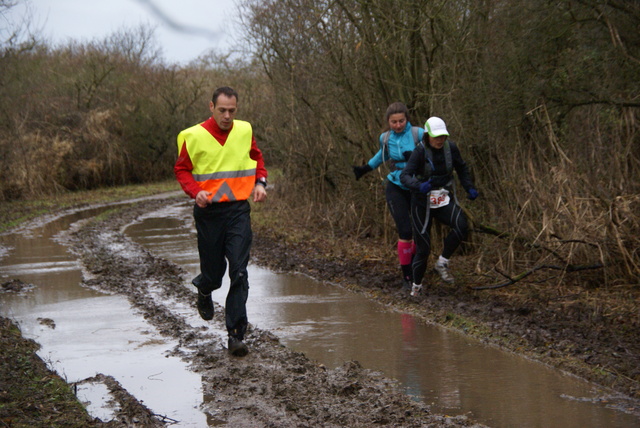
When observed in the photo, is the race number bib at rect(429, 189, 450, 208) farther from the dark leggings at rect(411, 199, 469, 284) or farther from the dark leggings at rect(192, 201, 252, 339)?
the dark leggings at rect(192, 201, 252, 339)

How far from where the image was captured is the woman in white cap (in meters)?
8.65

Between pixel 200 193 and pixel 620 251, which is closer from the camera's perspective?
pixel 200 193

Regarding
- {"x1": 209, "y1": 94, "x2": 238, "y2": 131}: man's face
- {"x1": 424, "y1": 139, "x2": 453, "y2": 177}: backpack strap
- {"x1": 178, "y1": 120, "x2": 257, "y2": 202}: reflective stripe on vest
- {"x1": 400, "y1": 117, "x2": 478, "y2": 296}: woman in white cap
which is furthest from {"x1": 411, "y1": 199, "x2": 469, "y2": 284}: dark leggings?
{"x1": 209, "y1": 94, "x2": 238, "y2": 131}: man's face

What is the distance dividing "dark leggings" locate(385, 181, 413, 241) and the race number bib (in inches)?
16.4

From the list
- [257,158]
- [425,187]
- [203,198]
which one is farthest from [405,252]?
[203,198]

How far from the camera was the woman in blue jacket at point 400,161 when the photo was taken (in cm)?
898

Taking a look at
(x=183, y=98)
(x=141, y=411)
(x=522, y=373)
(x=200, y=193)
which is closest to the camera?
(x=141, y=411)

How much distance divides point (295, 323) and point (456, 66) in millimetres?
4698

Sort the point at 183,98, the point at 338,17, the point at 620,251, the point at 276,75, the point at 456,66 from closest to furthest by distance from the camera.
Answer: the point at 620,251 → the point at 456,66 → the point at 338,17 → the point at 276,75 → the point at 183,98

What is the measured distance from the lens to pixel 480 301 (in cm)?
843

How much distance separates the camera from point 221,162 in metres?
6.71

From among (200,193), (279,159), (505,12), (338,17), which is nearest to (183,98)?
(279,159)

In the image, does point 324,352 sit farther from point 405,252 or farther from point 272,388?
point 405,252

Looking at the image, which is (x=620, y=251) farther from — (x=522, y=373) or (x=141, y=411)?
(x=141, y=411)
